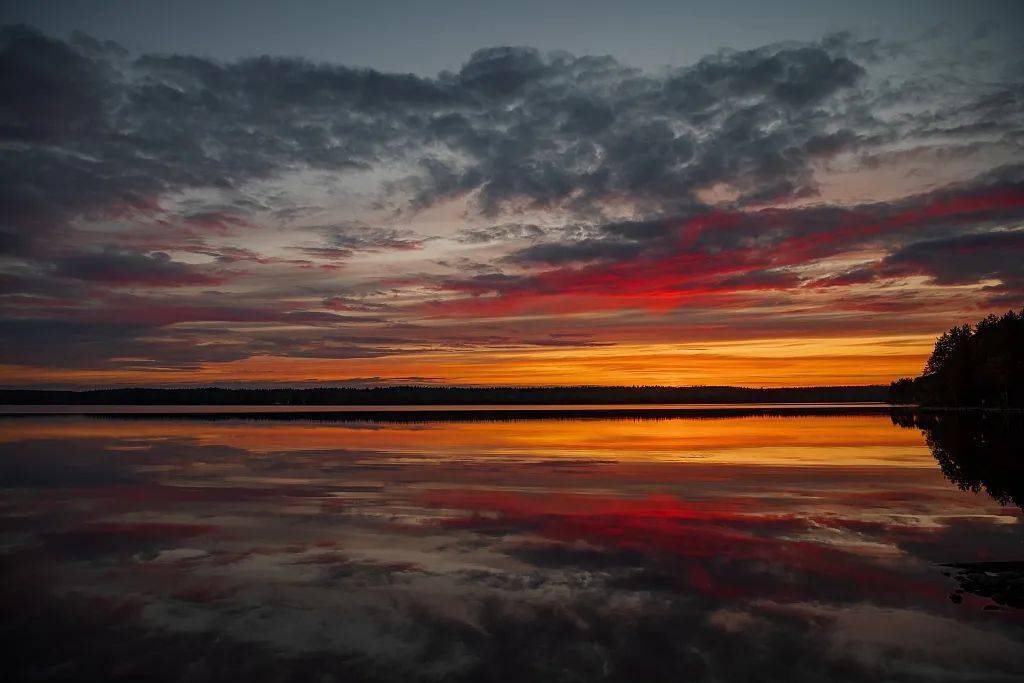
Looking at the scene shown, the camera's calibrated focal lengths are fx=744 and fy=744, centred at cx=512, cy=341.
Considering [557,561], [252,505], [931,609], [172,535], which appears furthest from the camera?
[252,505]

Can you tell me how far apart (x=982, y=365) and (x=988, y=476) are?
76719 mm

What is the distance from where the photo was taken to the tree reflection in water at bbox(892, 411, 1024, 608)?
12.3 m

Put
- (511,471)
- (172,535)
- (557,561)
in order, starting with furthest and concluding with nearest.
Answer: (511,471) < (172,535) < (557,561)

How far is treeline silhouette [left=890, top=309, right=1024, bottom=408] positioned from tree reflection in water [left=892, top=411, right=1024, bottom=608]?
119ft

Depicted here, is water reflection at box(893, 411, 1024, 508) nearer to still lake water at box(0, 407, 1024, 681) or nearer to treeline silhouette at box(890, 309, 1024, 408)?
still lake water at box(0, 407, 1024, 681)

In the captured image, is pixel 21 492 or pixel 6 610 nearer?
pixel 6 610

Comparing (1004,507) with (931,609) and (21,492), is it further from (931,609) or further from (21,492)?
(21,492)

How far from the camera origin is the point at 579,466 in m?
32.6

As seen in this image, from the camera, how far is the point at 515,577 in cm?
1339

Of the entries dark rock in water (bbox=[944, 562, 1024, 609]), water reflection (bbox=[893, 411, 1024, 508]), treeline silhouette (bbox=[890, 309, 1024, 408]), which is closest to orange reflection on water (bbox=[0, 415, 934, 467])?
water reflection (bbox=[893, 411, 1024, 508])

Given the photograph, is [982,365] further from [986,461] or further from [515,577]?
[515,577]

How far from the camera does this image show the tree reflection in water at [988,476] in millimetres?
12266

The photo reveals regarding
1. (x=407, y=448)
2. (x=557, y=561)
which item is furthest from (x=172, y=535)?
(x=407, y=448)

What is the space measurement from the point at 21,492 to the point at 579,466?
20.8 m
